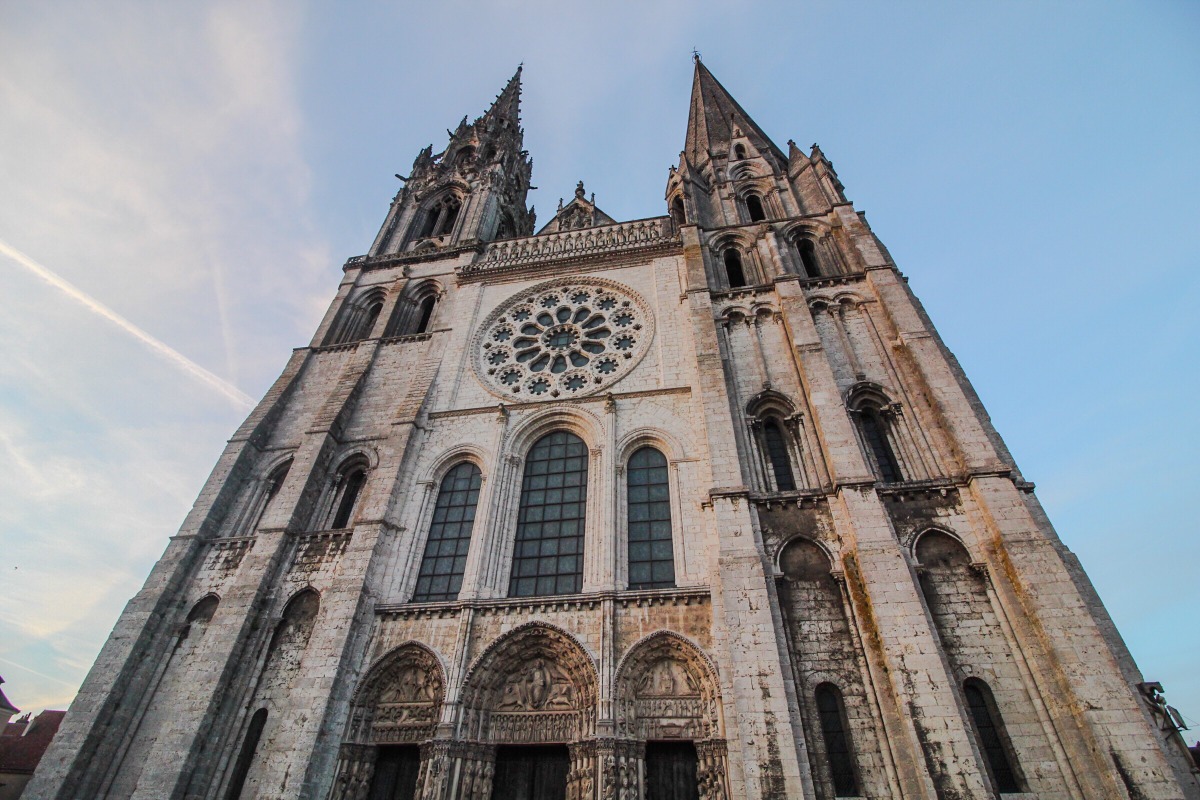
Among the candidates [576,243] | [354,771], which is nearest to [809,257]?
[576,243]

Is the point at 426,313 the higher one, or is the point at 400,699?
the point at 426,313

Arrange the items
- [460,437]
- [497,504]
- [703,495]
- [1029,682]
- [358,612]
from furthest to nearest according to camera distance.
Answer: [460,437] < [497,504] < [703,495] < [358,612] < [1029,682]

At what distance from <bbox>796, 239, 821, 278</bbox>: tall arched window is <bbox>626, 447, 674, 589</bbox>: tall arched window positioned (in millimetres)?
6904

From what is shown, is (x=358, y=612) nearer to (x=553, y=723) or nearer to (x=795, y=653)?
(x=553, y=723)

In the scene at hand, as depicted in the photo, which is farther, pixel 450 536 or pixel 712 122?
pixel 712 122

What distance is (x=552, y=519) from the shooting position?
11992 mm

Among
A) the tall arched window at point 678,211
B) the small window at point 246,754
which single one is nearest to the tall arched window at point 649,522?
the small window at point 246,754

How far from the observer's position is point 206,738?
968 cm

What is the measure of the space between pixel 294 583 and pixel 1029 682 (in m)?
12.2

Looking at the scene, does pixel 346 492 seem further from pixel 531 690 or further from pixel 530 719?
pixel 530 719

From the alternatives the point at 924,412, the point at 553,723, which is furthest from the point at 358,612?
the point at 924,412

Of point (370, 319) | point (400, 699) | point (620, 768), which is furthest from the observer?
point (370, 319)

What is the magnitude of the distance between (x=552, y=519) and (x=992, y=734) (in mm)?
7683

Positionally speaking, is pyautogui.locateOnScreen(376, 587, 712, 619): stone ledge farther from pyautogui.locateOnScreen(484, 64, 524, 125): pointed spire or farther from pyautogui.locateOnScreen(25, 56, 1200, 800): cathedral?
pyautogui.locateOnScreen(484, 64, 524, 125): pointed spire
